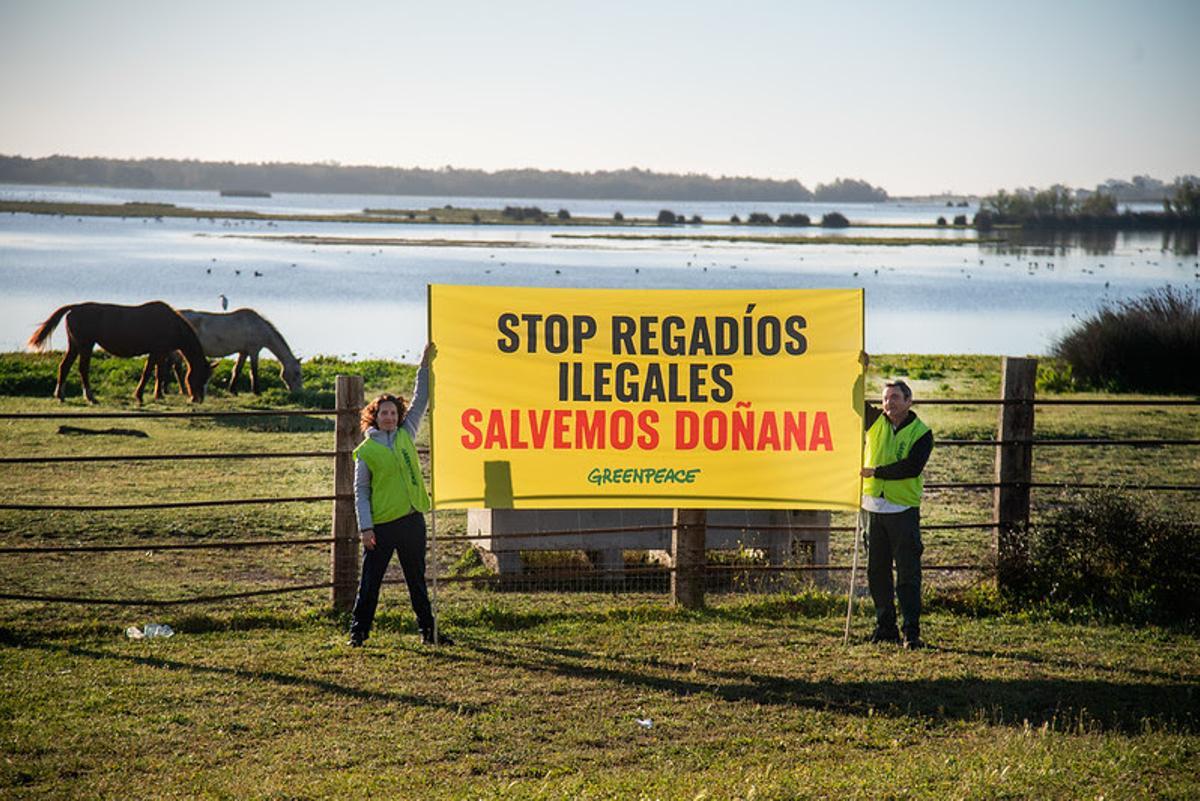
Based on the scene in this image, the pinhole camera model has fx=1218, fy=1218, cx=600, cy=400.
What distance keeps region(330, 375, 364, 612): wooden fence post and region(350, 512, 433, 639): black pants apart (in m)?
0.95

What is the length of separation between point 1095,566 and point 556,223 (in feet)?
576

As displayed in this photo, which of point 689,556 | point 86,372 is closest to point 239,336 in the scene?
point 86,372

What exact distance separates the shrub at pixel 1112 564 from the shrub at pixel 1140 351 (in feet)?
60.8

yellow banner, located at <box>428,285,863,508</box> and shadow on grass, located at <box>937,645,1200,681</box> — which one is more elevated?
yellow banner, located at <box>428,285,863,508</box>

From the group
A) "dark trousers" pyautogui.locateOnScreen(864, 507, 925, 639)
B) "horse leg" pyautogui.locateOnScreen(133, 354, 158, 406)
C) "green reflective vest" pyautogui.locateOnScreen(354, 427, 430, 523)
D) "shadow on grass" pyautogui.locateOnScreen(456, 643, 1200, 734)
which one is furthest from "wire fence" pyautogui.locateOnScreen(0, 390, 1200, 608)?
"horse leg" pyautogui.locateOnScreen(133, 354, 158, 406)

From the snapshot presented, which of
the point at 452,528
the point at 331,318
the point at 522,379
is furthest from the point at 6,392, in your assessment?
the point at 331,318

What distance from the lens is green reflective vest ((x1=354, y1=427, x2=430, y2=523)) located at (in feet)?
29.3

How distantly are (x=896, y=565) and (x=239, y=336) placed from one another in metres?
20.7

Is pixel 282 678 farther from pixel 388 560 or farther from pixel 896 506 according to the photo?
pixel 896 506

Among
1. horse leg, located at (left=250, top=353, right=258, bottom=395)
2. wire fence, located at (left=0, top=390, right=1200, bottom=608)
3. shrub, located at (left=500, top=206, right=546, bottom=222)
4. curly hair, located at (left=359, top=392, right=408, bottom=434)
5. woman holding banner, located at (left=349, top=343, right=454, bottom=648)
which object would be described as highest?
shrub, located at (left=500, top=206, right=546, bottom=222)

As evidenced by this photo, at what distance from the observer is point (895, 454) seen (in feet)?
30.5

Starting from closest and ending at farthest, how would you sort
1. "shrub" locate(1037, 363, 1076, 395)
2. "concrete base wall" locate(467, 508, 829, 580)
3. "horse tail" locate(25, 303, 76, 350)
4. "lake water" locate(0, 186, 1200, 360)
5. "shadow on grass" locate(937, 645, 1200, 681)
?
"shadow on grass" locate(937, 645, 1200, 681) → "concrete base wall" locate(467, 508, 829, 580) → "horse tail" locate(25, 303, 76, 350) → "shrub" locate(1037, 363, 1076, 395) → "lake water" locate(0, 186, 1200, 360)

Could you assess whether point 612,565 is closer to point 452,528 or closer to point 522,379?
point 452,528

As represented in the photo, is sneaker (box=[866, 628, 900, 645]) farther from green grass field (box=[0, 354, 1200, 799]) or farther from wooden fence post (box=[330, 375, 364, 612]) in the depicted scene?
wooden fence post (box=[330, 375, 364, 612])
